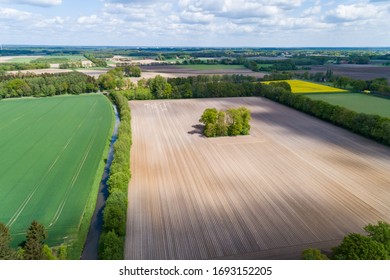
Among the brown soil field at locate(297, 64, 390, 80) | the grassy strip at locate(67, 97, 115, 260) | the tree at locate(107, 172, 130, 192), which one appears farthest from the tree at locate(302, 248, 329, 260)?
the brown soil field at locate(297, 64, 390, 80)

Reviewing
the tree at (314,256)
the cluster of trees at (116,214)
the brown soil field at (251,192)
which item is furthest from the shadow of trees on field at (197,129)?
the tree at (314,256)

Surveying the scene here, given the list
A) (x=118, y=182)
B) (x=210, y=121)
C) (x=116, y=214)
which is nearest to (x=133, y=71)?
(x=210, y=121)

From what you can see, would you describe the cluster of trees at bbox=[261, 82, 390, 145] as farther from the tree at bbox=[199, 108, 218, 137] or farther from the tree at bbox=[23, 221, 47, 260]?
the tree at bbox=[23, 221, 47, 260]

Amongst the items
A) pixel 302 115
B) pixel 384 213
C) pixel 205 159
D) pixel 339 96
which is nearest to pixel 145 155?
pixel 205 159

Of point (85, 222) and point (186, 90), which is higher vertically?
point (186, 90)

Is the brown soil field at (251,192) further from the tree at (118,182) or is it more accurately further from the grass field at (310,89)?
the grass field at (310,89)

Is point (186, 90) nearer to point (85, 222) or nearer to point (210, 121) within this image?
point (210, 121)
